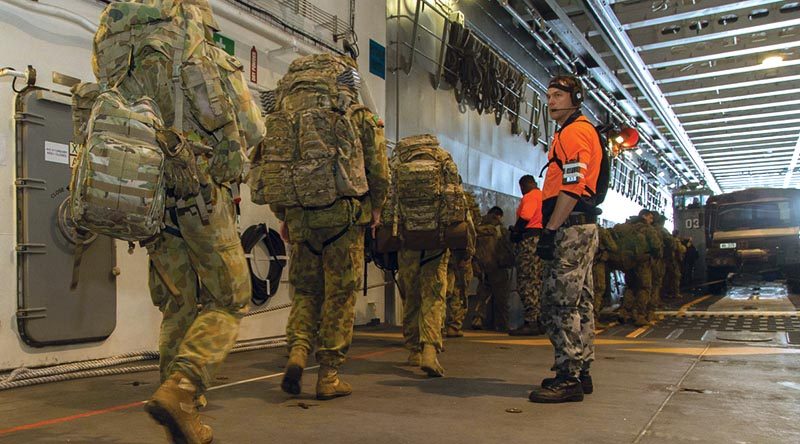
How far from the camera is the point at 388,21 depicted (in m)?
8.12

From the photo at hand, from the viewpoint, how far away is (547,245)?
3.34 m

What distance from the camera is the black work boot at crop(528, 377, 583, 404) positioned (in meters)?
3.19

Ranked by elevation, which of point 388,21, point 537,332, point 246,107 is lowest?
point 537,332

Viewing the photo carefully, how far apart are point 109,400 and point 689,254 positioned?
15.4m

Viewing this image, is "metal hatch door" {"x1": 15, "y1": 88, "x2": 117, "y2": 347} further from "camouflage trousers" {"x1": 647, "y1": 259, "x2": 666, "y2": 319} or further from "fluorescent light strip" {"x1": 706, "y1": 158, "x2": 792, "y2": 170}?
"fluorescent light strip" {"x1": 706, "y1": 158, "x2": 792, "y2": 170}

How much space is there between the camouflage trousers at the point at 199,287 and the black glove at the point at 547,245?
5.48 ft

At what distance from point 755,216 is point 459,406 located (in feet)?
43.9

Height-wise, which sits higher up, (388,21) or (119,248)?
(388,21)

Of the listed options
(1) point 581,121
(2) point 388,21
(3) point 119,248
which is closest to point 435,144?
(1) point 581,121

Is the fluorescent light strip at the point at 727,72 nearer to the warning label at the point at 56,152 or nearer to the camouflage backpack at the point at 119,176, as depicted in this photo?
the warning label at the point at 56,152

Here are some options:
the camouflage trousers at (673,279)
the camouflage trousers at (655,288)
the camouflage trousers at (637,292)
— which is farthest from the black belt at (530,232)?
the camouflage trousers at (673,279)

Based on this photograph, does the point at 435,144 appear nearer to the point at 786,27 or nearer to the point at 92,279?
the point at 92,279

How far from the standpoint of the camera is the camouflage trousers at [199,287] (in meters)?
2.24

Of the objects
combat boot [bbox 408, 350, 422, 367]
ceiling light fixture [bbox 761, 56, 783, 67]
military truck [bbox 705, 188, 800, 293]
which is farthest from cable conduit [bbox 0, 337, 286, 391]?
military truck [bbox 705, 188, 800, 293]
